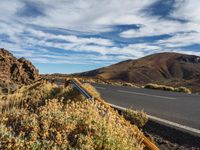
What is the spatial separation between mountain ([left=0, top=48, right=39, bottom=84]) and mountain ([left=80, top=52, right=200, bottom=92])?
11442cm

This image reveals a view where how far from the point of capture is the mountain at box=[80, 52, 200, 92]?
140500 millimetres

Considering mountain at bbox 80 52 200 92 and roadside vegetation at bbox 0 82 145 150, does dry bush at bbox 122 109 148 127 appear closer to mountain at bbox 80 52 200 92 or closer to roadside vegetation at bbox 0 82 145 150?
roadside vegetation at bbox 0 82 145 150

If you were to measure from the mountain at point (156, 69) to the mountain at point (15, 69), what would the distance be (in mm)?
114418

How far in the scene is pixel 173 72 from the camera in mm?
159750

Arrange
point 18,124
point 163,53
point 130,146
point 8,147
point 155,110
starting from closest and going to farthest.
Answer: point 8,147
point 130,146
point 18,124
point 155,110
point 163,53

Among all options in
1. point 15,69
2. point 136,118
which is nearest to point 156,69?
point 15,69

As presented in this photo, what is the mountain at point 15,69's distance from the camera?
52.0ft

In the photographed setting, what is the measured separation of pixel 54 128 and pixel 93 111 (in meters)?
0.94

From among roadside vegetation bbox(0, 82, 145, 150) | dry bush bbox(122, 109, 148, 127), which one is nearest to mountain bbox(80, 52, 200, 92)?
dry bush bbox(122, 109, 148, 127)

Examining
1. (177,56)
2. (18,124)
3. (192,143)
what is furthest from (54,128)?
(177,56)

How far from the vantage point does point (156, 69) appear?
158 m

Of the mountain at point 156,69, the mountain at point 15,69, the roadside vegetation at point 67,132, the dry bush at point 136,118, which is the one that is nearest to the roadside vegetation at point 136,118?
A: the dry bush at point 136,118

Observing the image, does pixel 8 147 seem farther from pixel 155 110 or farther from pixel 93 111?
pixel 155 110

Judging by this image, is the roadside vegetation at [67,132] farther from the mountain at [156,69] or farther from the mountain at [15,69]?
the mountain at [156,69]
